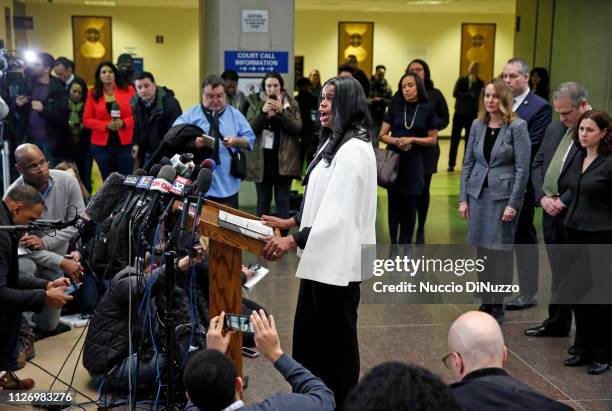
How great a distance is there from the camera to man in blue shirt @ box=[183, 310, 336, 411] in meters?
2.36

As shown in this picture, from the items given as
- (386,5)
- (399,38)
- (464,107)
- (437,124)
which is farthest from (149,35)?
(437,124)

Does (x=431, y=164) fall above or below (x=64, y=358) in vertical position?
above

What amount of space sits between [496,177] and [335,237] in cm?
236

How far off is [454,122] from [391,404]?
1379cm

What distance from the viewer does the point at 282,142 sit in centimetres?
785

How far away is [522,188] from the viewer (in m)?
5.45

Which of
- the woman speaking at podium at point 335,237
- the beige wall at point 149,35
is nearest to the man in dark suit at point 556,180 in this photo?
the woman speaking at podium at point 335,237

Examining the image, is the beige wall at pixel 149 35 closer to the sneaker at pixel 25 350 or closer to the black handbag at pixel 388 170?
the black handbag at pixel 388 170

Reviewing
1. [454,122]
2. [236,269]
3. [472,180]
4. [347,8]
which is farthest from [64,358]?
[347,8]

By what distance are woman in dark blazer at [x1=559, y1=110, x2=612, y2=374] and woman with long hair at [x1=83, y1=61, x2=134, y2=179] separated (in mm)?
4864

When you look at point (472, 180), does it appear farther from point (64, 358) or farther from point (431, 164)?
point (64, 358)

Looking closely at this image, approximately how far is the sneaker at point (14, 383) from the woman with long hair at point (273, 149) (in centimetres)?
373

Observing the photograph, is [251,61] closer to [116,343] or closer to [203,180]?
[116,343]

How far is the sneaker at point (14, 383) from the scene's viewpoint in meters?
4.33
